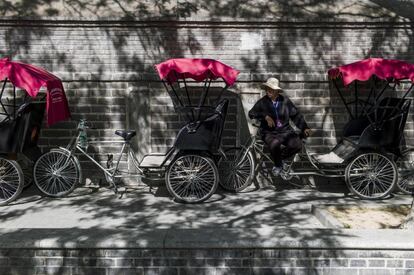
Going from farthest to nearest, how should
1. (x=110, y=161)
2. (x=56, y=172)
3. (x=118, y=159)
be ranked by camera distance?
(x=110, y=161), (x=118, y=159), (x=56, y=172)

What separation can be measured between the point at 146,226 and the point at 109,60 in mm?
3144

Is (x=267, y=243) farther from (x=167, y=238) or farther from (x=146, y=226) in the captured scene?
(x=146, y=226)

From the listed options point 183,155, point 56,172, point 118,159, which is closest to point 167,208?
point 183,155

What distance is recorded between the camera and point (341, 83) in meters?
7.50

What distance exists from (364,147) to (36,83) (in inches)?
187

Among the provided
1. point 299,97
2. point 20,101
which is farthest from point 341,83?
point 20,101

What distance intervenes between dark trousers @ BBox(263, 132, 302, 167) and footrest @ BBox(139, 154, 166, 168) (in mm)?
1630

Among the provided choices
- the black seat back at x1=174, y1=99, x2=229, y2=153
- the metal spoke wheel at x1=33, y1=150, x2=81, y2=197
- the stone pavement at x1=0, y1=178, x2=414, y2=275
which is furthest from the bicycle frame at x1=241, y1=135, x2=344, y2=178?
the stone pavement at x1=0, y1=178, x2=414, y2=275

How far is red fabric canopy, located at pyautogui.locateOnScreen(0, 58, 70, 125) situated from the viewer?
593 cm

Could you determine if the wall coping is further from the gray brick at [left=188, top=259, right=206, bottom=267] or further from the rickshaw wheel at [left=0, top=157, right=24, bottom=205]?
the rickshaw wheel at [left=0, top=157, right=24, bottom=205]

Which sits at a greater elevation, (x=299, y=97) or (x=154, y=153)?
(x=299, y=97)

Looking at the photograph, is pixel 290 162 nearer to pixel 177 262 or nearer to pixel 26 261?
pixel 177 262

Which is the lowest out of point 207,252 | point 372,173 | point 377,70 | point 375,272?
point 375,272

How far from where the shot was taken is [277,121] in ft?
22.7
